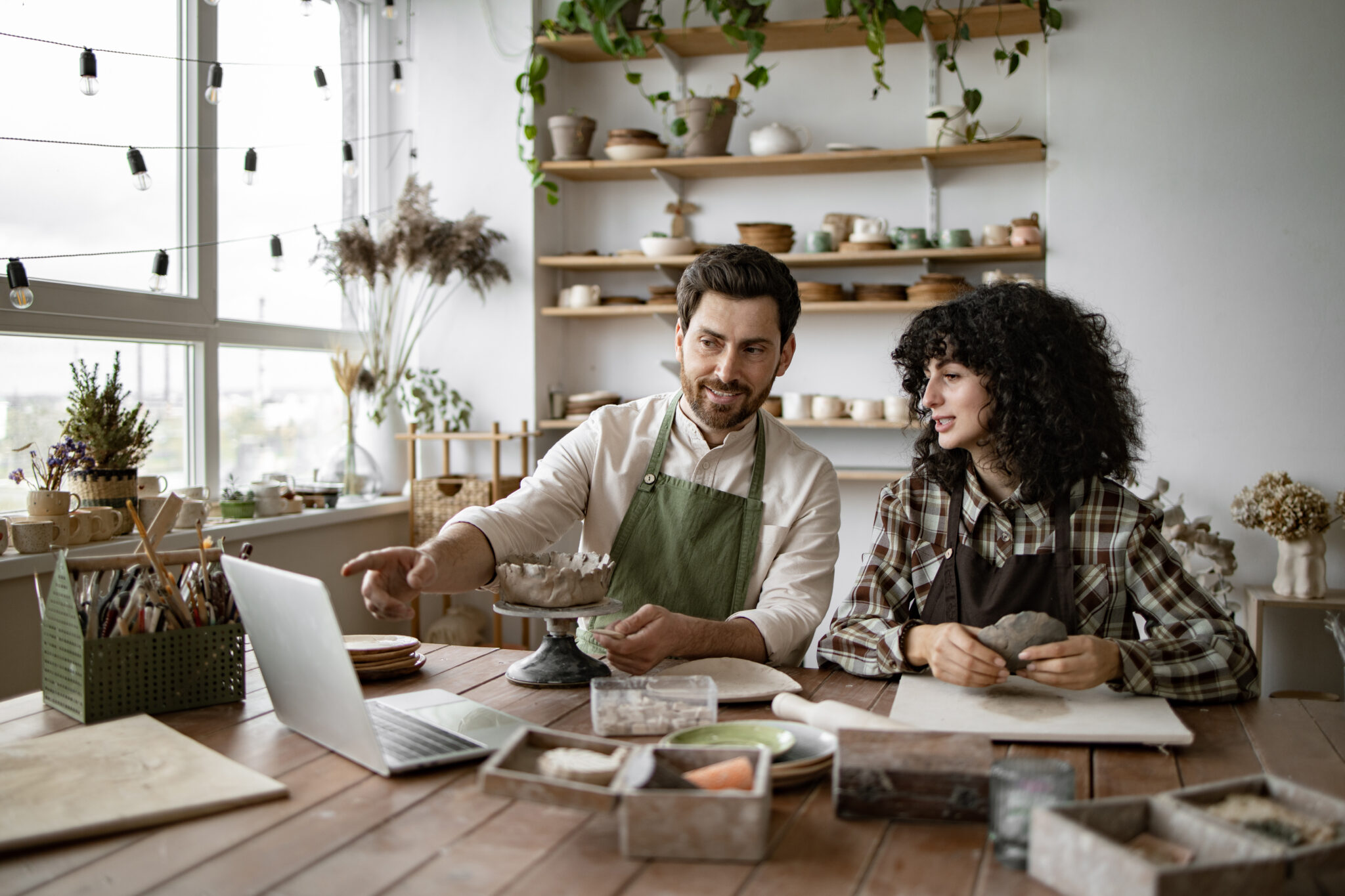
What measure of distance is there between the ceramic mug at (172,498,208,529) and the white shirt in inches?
47.5

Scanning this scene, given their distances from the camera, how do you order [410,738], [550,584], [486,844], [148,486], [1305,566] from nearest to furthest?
[486,844], [410,738], [550,584], [148,486], [1305,566]

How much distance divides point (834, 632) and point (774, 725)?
476 millimetres

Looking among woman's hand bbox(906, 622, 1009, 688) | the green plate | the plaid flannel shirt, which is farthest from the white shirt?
the green plate

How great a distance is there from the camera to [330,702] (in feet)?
4.10

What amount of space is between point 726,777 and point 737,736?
0.18 m

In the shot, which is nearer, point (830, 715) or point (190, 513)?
point (830, 715)

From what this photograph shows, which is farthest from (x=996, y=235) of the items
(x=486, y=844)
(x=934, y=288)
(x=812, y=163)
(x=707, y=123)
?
(x=486, y=844)

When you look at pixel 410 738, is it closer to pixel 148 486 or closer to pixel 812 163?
pixel 148 486

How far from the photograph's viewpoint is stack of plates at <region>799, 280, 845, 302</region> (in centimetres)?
373

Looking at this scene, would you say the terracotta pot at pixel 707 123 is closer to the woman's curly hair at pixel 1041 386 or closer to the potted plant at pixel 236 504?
the potted plant at pixel 236 504

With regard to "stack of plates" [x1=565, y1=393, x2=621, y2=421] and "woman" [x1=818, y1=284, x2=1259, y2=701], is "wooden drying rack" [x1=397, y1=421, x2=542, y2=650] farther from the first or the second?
"woman" [x1=818, y1=284, x2=1259, y2=701]

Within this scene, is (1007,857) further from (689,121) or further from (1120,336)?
(689,121)

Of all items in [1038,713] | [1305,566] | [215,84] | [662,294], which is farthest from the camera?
[662,294]

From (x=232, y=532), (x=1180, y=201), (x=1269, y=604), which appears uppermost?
(x=1180, y=201)
